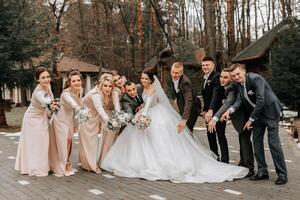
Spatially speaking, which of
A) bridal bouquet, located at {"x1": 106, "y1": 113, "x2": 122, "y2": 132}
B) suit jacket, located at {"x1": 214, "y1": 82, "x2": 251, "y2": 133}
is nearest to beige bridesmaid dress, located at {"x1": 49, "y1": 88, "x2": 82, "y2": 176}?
bridal bouquet, located at {"x1": 106, "y1": 113, "x2": 122, "y2": 132}

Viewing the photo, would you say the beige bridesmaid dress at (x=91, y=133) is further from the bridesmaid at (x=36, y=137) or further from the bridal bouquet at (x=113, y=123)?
the bridesmaid at (x=36, y=137)

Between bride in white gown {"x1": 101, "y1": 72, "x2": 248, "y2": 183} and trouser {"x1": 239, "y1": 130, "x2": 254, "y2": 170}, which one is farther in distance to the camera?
trouser {"x1": 239, "y1": 130, "x2": 254, "y2": 170}

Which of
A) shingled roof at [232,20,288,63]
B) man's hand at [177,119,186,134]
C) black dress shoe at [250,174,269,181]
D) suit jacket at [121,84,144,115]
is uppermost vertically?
shingled roof at [232,20,288,63]

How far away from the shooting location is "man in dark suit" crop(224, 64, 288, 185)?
6719mm

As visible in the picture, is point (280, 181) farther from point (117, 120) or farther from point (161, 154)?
point (117, 120)

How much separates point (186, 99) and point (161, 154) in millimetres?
1181

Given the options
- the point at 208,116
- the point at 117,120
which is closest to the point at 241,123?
the point at 208,116

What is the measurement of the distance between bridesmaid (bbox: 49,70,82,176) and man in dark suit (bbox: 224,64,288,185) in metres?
3.05

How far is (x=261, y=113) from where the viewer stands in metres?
6.87

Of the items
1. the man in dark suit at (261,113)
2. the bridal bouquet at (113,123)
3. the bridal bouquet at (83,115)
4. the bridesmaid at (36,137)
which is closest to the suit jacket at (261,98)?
the man in dark suit at (261,113)

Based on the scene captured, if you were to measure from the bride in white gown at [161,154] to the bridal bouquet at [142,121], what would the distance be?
0.70 feet

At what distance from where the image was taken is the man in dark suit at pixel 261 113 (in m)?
6.72

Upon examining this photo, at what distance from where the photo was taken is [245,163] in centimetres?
749

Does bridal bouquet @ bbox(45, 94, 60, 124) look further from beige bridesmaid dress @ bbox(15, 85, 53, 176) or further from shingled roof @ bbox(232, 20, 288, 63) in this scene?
shingled roof @ bbox(232, 20, 288, 63)
